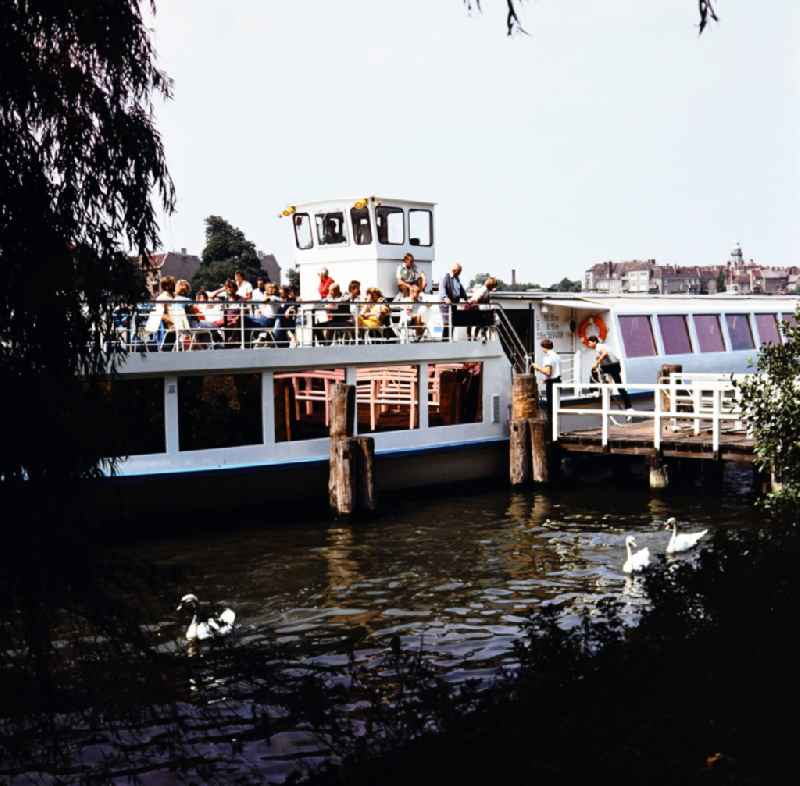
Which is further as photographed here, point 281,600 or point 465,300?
point 465,300

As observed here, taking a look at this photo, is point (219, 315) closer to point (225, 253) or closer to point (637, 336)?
point (637, 336)

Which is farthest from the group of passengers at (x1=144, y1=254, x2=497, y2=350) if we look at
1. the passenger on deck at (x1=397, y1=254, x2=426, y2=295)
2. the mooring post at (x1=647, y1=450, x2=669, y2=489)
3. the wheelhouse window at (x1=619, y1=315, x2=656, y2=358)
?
the mooring post at (x1=647, y1=450, x2=669, y2=489)

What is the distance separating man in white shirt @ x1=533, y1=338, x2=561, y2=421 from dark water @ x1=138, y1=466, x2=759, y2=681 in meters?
2.09

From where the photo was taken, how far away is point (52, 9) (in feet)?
19.8

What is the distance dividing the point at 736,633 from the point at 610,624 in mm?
1305

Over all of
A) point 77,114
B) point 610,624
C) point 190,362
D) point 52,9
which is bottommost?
point 610,624

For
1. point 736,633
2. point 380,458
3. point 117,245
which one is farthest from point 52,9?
point 380,458

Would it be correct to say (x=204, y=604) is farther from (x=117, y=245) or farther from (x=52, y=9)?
(x=52, y=9)

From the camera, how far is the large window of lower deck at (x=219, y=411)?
806 inches

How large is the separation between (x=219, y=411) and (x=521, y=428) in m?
6.06

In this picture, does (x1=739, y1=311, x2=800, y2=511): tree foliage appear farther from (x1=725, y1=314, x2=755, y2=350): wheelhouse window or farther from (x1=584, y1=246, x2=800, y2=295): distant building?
(x1=584, y1=246, x2=800, y2=295): distant building

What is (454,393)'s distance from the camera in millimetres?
24500

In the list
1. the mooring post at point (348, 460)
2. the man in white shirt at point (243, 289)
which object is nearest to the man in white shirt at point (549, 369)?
the mooring post at point (348, 460)

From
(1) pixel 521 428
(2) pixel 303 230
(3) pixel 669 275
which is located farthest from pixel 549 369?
(3) pixel 669 275
